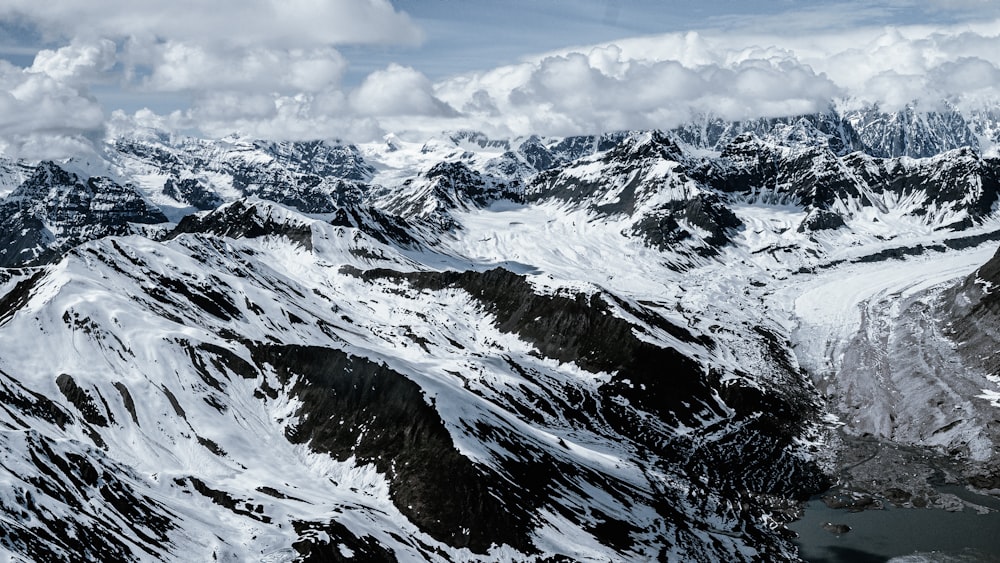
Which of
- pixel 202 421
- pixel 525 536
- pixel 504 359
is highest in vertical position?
pixel 504 359

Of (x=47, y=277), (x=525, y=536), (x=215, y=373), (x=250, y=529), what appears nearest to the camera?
(x=250, y=529)

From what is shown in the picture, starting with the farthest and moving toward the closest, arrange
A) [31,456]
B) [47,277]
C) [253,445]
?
1. [47,277]
2. [253,445]
3. [31,456]

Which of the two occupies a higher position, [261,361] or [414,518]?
[261,361]

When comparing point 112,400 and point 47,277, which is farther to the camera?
point 47,277

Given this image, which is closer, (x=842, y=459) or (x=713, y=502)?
(x=713, y=502)

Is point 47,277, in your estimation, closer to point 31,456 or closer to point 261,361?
point 261,361

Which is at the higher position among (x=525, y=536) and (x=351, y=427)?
(x=351, y=427)

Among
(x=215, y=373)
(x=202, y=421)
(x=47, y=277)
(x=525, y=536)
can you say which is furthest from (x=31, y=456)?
(x=47, y=277)

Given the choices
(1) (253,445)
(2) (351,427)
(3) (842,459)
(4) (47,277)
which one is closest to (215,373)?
(1) (253,445)

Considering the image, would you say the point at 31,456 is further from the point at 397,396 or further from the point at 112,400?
the point at 397,396
